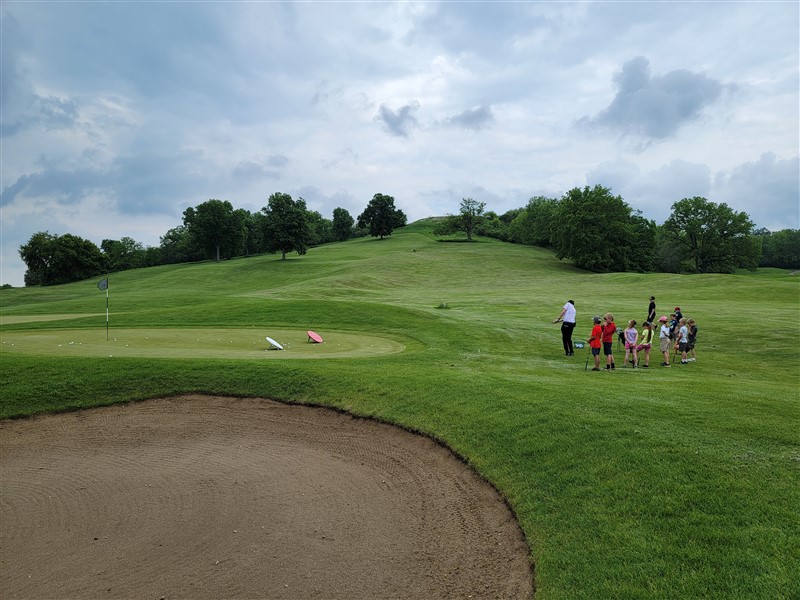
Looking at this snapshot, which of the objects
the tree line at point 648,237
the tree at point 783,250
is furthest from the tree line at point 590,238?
the tree at point 783,250

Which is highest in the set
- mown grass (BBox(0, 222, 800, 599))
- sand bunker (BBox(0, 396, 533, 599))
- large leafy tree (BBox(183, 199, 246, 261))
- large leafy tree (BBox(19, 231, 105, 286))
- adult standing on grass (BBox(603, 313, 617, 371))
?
large leafy tree (BBox(183, 199, 246, 261))

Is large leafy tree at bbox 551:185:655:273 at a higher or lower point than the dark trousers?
higher

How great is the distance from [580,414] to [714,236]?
94484 mm

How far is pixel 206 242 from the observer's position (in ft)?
352

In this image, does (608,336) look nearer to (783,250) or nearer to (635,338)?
(635,338)

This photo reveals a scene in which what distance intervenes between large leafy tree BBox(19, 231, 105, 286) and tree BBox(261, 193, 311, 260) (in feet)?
127

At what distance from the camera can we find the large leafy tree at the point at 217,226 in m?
102

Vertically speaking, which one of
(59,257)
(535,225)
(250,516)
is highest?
(535,225)

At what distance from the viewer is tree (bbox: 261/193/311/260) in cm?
8750

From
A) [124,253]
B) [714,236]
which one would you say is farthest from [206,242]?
[714,236]

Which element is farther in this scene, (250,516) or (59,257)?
(59,257)

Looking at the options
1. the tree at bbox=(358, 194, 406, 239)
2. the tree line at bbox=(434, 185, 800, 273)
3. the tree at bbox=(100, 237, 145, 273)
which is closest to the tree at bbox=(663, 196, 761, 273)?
the tree line at bbox=(434, 185, 800, 273)

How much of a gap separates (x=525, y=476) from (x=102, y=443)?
31.5ft

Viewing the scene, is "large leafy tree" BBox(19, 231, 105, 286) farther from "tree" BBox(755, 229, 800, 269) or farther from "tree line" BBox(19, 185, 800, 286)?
"tree" BBox(755, 229, 800, 269)
